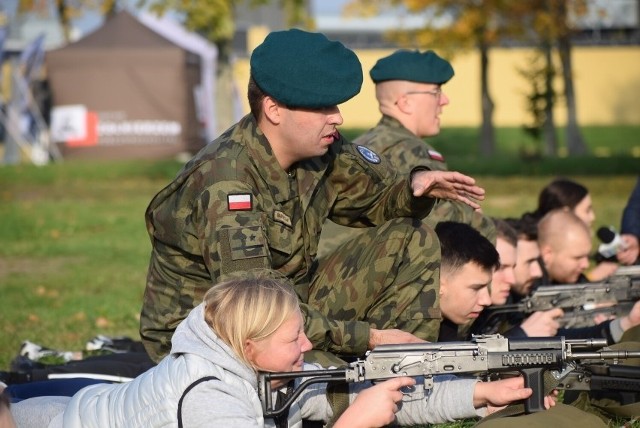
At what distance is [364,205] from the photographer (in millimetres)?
5828

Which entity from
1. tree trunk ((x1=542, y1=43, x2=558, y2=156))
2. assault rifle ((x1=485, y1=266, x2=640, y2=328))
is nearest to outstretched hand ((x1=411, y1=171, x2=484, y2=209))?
assault rifle ((x1=485, y1=266, x2=640, y2=328))

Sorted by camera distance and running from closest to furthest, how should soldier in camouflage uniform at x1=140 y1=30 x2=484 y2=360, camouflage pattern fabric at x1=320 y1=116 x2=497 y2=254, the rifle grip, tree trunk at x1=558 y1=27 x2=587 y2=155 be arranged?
the rifle grip
soldier in camouflage uniform at x1=140 y1=30 x2=484 y2=360
camouflage pattern fabric at x1=320 y1=116 x2=497 y2=254
tree trunk at x1=558 y1=27 x2=587 y2=155

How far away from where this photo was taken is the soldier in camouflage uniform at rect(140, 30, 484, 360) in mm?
4895

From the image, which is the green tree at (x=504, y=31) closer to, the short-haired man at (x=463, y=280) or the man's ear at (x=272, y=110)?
the short-haired man at (x=463, y=280)

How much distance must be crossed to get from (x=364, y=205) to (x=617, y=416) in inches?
58.9

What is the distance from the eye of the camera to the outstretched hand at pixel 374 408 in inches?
167

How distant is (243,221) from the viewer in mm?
4801

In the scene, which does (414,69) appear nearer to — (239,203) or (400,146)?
(400,146)

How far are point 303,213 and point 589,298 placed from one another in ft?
8.28

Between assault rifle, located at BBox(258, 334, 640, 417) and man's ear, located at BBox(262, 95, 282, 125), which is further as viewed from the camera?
man's ear, located at BBox(262, 95, 282, 125)

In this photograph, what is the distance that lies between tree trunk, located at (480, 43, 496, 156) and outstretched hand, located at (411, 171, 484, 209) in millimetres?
25224

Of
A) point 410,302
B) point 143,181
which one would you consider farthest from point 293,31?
point 143,181

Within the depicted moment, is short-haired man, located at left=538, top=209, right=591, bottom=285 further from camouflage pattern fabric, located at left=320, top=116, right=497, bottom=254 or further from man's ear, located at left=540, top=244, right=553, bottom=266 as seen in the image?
camouflage pattern fabric, located at left=320, top=116, right=497, bottom=254

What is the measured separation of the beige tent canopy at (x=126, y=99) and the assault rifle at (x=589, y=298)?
21316mm
